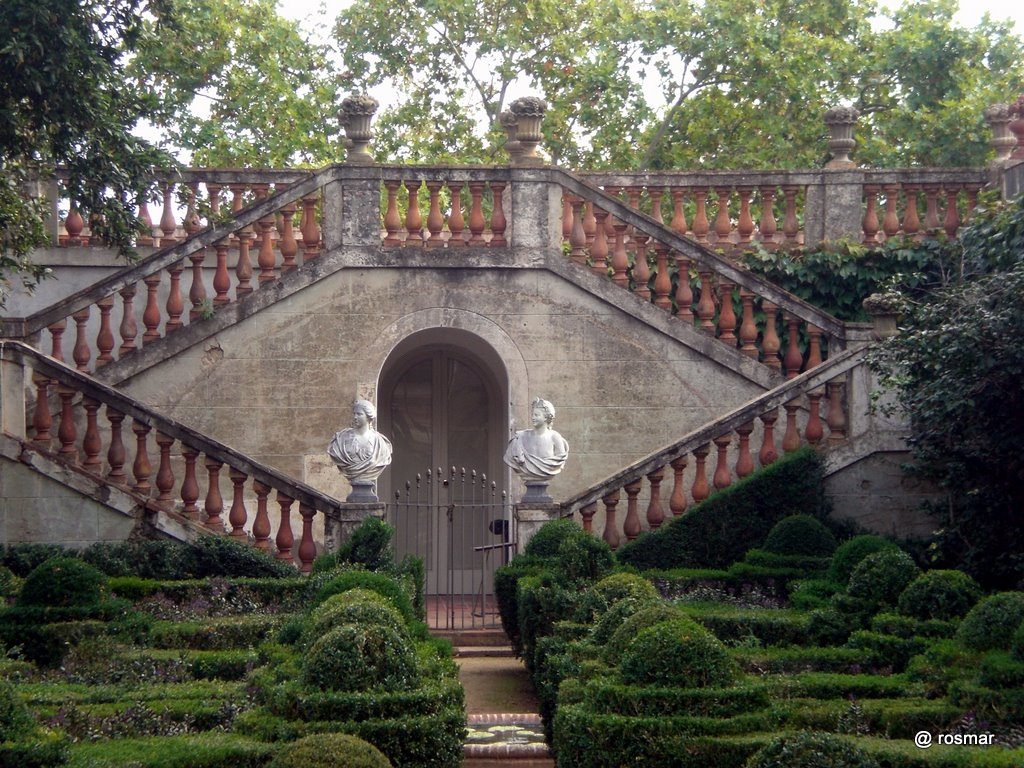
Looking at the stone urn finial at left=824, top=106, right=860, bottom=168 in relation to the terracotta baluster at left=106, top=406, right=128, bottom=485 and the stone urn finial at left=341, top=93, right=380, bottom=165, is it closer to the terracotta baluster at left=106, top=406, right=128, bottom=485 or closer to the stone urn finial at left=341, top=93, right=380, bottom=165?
the stone urn finial at left=341, top=93, right=380, bottom=165

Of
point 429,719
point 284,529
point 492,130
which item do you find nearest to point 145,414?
point 284,529

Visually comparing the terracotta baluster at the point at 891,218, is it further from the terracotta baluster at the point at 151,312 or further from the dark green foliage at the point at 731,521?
the terracotta baluster at the point at 151,312

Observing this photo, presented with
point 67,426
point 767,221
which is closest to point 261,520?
point 67,426

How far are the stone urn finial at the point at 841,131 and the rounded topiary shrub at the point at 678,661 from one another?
383 inches

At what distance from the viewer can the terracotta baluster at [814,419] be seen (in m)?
15.5

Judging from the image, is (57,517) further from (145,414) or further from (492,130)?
(492,130)

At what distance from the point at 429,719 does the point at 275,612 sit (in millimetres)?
4936

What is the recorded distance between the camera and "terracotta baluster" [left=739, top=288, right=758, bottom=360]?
16.7 meters

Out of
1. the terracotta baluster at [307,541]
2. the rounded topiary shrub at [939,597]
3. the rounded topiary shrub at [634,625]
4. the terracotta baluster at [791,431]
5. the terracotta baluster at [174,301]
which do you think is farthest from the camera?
the terracotta baluster at [174,301]

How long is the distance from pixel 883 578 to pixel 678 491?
3662 mm

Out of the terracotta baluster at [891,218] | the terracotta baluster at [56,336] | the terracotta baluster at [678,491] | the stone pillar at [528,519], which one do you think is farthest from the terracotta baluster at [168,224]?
the terracotta baluster at [891,218]

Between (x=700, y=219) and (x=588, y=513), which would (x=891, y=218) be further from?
(x=588, y=513)

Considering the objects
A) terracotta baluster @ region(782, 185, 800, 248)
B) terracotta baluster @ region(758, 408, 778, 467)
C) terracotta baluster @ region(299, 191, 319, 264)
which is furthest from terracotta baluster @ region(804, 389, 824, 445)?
terracotta baluster @ region(299, 191, 319, 264)

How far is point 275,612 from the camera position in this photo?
13.3 meters
